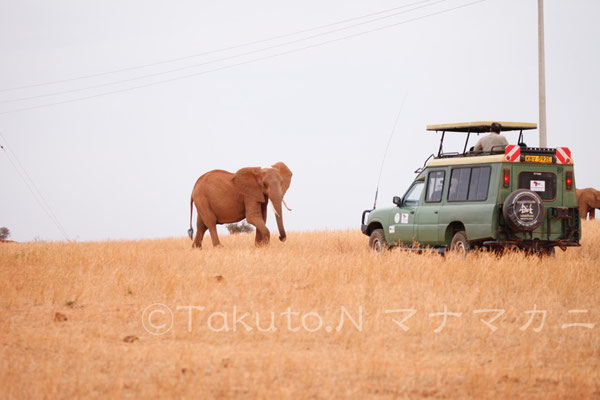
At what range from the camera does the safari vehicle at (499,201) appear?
50.1ft

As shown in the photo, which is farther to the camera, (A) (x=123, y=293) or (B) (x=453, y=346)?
(A) (x=123, y=293)

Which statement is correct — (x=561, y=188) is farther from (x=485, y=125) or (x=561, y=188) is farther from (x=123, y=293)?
(x=123, y=293)

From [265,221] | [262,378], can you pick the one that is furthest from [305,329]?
[265,221]

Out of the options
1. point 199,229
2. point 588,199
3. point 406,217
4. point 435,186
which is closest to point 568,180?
point 435,186

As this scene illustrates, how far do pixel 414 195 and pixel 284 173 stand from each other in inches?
253

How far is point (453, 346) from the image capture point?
9664 mm

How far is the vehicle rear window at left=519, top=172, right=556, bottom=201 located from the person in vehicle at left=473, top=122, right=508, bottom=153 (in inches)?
54.5

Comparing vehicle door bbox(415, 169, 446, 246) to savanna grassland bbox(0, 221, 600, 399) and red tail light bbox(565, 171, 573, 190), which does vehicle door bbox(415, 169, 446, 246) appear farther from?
red tail light bbox(565, 171, 573, 190)

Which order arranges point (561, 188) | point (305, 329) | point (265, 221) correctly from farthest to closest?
point (265, 221) < point (561, 188) < point (305, 329)

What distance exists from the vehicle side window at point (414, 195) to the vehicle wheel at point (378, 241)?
139 centimetres

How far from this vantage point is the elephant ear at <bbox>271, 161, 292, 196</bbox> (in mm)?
23375

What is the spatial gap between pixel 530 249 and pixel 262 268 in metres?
5.57

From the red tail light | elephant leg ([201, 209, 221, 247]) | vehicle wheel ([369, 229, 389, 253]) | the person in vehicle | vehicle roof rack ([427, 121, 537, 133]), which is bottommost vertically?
vehicle wheel ([369, 229, 389, 253])

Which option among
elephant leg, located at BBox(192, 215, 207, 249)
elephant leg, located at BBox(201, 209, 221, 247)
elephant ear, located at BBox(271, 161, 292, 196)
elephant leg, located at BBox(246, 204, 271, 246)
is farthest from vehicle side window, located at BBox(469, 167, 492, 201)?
elephant leg, located at BBox(192, 215, 207, 249)
